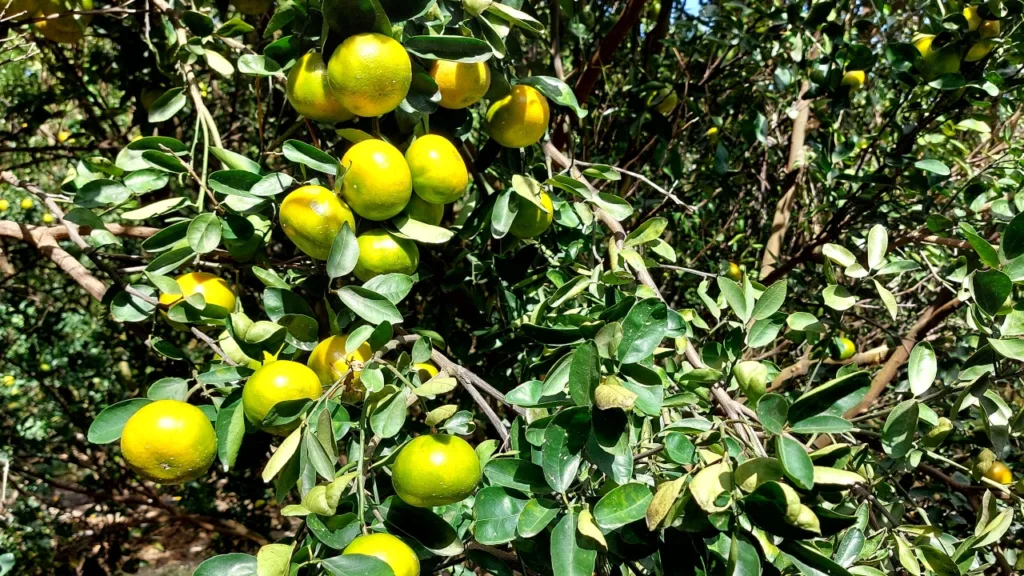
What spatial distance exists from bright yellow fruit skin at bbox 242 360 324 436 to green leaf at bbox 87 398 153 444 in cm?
20

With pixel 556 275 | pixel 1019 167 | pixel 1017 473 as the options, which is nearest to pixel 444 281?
pixel 556 275

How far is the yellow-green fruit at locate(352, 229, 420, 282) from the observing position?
93 centimetres

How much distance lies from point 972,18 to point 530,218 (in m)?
1.05

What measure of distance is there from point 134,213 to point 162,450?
365mm

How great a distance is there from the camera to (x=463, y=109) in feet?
3.77

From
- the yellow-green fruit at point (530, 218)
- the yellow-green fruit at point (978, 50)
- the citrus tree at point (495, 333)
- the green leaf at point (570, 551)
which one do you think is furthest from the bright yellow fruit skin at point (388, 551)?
the yellow-green fruit at point (978, 50)

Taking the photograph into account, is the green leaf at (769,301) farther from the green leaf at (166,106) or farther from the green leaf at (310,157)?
the green leaf at (166,106)

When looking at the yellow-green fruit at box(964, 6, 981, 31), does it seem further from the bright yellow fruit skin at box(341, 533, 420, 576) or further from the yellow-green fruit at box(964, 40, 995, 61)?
the bright yellow fruit skin at box(341, 533, 420, 576)

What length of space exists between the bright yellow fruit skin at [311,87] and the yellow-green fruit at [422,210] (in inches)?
6.6

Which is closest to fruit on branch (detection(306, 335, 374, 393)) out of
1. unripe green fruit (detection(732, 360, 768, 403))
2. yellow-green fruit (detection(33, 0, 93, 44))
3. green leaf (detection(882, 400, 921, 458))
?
unripe green fruit (detection(732, 360, 768, 403))

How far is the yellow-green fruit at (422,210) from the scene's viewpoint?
1.01 meters

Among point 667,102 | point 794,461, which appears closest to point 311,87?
point 794,461

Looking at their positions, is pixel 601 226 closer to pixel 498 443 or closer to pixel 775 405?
pixel 498 443

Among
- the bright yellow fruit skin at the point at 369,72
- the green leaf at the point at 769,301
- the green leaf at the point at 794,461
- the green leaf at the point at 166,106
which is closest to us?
the green leaf at the point at 794,461
